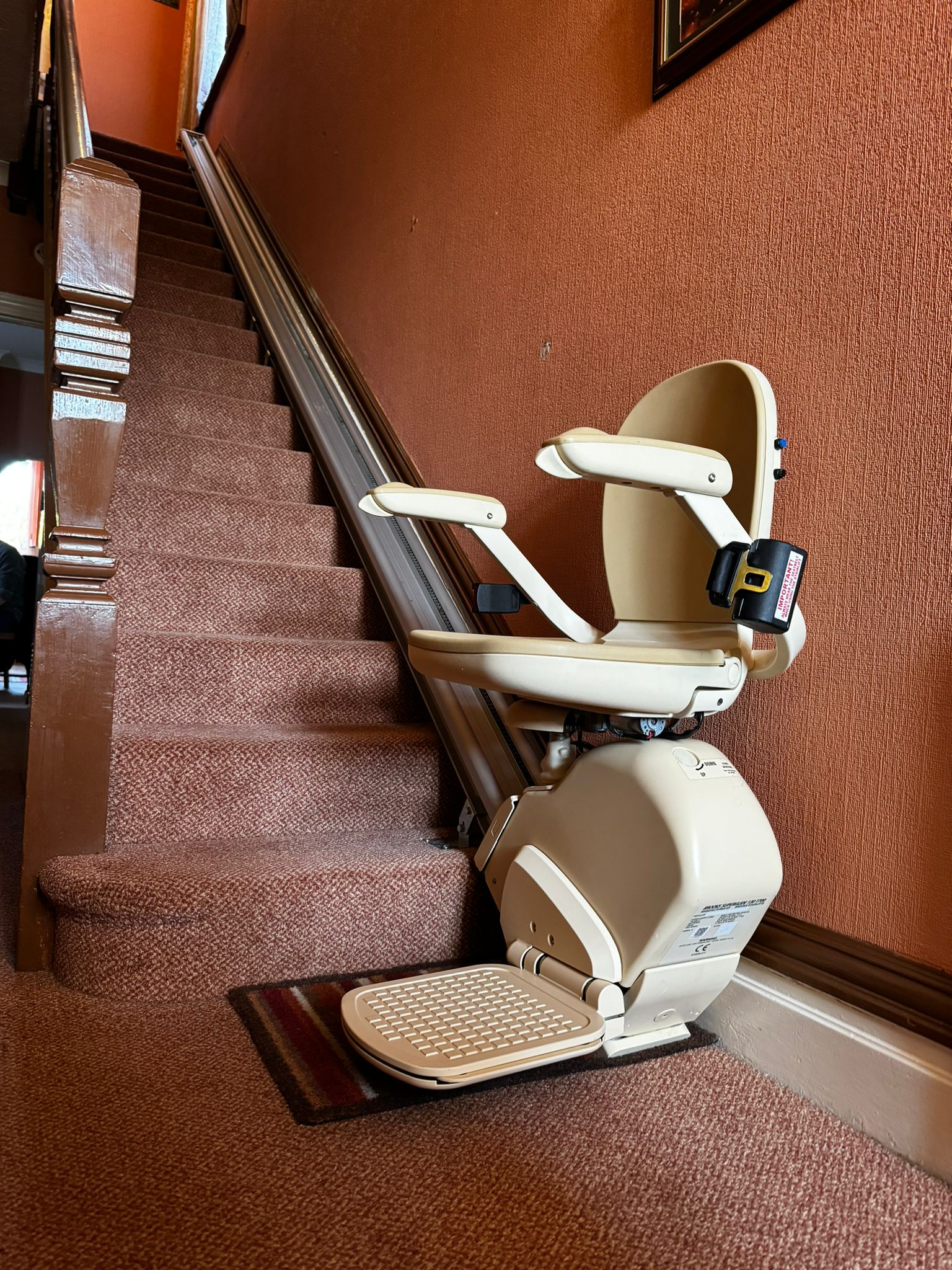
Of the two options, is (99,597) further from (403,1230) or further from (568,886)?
(403,1230)

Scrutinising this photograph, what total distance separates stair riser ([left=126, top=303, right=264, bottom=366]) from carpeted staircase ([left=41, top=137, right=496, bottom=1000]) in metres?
0.22

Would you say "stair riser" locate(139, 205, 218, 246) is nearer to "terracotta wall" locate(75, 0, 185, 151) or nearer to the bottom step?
"terracotta wall" locate(75, 0, 185, 151)

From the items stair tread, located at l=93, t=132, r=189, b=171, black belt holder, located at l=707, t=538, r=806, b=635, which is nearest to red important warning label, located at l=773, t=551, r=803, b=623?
black belt holder, located at l=707, t=538, r=806, b=635

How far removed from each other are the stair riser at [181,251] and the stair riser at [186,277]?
0.15 feet

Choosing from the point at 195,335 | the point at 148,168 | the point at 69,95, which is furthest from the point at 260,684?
the point at 148,168

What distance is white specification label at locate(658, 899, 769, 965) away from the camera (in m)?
1.06

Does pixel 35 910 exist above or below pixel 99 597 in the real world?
below

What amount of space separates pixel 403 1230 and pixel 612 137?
66.2 inches

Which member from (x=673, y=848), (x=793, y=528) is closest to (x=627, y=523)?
(x=793, y=528)

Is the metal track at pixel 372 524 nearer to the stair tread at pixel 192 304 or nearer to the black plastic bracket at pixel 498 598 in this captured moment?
the stair tread at pixel 192 304

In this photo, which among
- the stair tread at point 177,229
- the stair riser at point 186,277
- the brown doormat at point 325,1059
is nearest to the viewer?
the brown doormat at point 325,1059

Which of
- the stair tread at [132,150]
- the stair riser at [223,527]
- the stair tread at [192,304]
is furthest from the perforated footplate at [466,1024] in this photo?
the stair tread at [132,150]

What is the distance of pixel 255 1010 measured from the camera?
121 cm

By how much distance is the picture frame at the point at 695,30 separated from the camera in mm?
1318
